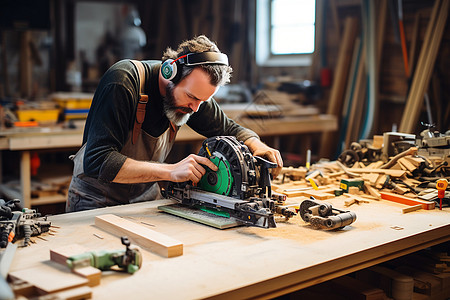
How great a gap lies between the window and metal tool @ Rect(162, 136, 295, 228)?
16.6 ft

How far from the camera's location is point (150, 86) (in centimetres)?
273

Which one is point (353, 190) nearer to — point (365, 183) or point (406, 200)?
point (365, 183)

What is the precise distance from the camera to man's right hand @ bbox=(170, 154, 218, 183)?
237 cm

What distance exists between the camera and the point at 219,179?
2.38m

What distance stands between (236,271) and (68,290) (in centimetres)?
55

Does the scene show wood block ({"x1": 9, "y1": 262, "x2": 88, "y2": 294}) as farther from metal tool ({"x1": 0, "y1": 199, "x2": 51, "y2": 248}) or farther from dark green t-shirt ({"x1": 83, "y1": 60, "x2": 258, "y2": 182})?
dark green t-shirt ({"x1": 83, "y1": 60, "x2": 258, "y2": 182})

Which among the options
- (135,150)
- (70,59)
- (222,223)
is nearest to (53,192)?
(135,150)

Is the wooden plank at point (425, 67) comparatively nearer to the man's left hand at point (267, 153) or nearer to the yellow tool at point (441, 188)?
the yellow tool at point (441, 188)

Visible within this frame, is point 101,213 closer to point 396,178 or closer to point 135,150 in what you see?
point 135,150

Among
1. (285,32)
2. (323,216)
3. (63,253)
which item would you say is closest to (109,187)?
(63,253)

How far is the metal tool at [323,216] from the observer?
7.25 feet

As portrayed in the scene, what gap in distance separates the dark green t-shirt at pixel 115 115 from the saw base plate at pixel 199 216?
1.10 ft

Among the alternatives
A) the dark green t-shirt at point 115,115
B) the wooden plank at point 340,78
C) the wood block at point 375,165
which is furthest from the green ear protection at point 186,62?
the wooden plank at point 340,78

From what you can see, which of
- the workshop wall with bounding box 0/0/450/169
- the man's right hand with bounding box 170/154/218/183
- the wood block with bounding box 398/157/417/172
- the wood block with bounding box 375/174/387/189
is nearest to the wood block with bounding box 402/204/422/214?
the wood block with bounding box 375/174/387/189
